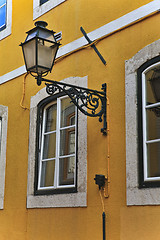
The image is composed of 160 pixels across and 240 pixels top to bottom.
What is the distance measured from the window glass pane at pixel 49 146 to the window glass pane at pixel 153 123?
2009 mm

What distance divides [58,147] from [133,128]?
163 centimetres

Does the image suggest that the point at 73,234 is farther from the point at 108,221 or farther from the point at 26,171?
the point at 26,171

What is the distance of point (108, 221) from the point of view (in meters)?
5.82

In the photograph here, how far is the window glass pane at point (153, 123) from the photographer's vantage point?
17.9ft

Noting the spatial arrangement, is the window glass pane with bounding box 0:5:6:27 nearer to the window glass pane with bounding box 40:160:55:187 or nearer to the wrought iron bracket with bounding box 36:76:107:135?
the window glass pane with bounding box 40:160:55:187

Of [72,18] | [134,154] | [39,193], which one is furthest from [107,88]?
[39,193]

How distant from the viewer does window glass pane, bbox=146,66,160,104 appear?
5561 mm

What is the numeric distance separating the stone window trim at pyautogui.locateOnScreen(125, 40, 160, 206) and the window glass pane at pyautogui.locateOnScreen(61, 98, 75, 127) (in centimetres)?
127

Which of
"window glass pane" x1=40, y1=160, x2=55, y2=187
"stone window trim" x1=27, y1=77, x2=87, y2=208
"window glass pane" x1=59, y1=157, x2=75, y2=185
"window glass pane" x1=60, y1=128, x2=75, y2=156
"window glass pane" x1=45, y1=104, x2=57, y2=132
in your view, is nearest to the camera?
"stone window trim" x1=27, y1=77, x2=87, y2=208

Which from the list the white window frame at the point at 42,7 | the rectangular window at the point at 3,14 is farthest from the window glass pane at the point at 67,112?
the rectangular window at the point at 3,14

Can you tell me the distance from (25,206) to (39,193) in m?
0.47

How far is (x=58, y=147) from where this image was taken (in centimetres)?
691

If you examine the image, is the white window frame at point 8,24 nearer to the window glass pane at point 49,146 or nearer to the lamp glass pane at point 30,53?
the window glass pane at point 49,146

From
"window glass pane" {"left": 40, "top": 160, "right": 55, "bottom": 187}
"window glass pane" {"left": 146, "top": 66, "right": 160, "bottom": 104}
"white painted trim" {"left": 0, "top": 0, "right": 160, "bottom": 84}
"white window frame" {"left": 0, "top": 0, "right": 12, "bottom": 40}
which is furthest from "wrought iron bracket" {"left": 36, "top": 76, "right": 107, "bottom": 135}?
"white window frame" {"left": 0, "top": 0, "right": 12, "bottom": 40}
